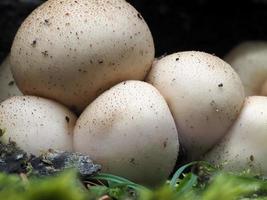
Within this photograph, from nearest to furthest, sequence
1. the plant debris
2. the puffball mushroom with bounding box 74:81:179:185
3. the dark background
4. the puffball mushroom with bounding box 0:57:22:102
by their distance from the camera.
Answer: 1. the plant debris
2. the puffball mushroom with bounding box 74:81:179:185
3. the puffball mushroom with bounding box 0:57:22:102
4. the dark background

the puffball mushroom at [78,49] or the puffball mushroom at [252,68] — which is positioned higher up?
the puffball mushroom at [78,49]

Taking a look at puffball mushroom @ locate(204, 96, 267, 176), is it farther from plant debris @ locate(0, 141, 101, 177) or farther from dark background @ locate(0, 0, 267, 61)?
dark background @ locate(0, 0, 267, 61)

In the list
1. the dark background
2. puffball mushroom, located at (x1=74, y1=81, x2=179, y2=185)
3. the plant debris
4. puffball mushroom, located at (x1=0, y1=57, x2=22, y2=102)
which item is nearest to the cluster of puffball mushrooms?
puffball mushroom, located at (x1=74, y1=81, x2=179, y2=185)

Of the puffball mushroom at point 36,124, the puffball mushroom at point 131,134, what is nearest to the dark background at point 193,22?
the puffball mushroom at point 36,124

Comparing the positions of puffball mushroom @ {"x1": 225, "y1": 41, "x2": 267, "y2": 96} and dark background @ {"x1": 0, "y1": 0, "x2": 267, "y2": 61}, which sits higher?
dark background @ {"x1": 0, "y1": 0, "x2": 267, "y2": 61}

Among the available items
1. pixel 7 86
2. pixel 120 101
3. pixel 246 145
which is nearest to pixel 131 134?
pixel 120 101

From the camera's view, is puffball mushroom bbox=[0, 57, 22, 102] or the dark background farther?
the dark background

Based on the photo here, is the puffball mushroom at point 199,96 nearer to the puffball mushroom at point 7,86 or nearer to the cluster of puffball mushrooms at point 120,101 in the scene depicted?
the cluster of puffball mushrooms at point 120,101

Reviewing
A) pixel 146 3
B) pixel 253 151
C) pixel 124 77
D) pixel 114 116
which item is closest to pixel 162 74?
pixel 124 77
